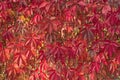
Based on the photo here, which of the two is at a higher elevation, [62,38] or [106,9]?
[106,9]

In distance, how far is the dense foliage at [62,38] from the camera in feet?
8.11

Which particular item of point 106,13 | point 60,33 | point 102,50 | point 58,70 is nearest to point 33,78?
point 58,70

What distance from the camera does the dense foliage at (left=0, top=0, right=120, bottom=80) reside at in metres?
2.47

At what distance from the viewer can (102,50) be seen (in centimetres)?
249

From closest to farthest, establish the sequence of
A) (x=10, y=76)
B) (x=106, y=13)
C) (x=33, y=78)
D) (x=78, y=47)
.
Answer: (x=106, y=13) < (x=78, y=47) < (x=33, y=78) < (x=10, y=76)

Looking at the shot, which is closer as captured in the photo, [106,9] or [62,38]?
[106,9]

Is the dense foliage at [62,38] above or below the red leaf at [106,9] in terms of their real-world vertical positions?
below

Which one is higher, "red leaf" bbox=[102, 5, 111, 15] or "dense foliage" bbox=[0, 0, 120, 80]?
"red leaf" bbox=[102, 5, 111, 15]

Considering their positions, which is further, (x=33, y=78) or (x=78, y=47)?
(x=33, y=78)

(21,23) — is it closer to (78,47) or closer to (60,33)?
(60,33)

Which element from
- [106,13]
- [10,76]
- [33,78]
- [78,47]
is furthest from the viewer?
[10,76]

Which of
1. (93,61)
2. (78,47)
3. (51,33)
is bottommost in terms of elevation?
(93,61)

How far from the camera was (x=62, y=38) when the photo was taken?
9.12ft

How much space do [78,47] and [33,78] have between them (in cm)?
59
